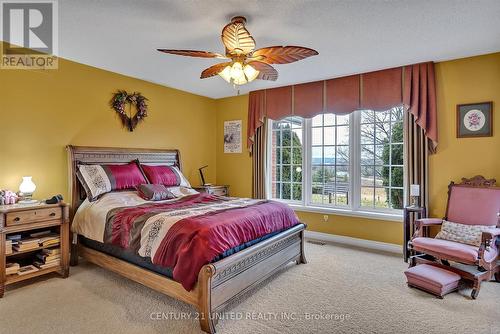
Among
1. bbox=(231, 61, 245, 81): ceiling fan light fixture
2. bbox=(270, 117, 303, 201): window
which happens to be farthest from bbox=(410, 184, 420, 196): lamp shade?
bbox=(231, 61, 245, 81): ceiling fan light fixture

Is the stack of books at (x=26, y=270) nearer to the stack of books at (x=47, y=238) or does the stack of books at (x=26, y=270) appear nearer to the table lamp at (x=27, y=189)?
the stack of books at (x=47, y=238)

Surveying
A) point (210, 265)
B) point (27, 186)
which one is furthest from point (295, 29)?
point (27, 186)

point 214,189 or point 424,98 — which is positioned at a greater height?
point 424,98

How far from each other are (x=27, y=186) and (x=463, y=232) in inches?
191

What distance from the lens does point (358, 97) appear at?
429 centimetres

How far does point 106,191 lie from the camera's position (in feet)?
11.6

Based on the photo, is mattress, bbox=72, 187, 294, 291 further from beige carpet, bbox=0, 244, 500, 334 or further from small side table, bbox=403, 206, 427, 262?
small side table, bbox=403, 206, 427, 262

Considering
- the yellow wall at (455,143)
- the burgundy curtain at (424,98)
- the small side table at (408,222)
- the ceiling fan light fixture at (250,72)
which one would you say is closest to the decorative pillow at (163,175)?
the ceiling fan light fixture at (250,72)

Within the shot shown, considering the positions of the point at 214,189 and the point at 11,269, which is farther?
the point at 214,189

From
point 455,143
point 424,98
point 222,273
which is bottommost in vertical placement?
point 222,273

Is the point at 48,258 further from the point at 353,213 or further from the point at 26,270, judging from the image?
the point at 353,213

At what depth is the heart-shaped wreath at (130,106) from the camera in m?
4.19

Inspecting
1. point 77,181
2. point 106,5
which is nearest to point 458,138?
point 106,5

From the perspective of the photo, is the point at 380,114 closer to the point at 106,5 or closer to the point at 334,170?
the point at 334,170
